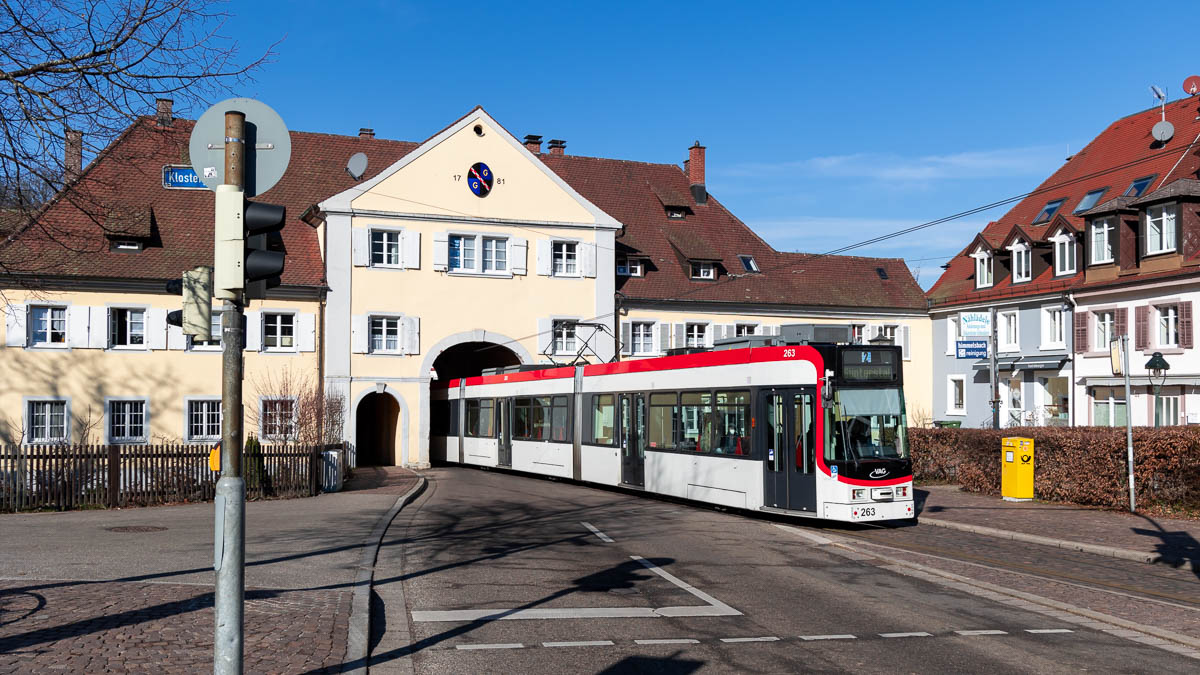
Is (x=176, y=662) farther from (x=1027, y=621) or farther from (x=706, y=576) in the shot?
(x=1027, y=621)

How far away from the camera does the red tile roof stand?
38.3 m

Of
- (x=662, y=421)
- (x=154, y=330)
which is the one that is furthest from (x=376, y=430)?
(x=662, y=421)

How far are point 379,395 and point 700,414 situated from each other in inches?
843

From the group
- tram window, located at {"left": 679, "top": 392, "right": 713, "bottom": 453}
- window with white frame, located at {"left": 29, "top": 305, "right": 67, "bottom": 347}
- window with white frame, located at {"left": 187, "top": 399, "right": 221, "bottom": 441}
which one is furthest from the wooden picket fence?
window with white frame, located at {"left": 29, "top": 305, "right": 67, "bottom": 347}

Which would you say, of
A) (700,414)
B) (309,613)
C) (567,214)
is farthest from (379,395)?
(309,613)

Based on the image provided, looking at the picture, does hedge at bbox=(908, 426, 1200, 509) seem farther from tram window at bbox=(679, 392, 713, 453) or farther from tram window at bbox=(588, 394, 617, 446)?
tram window at bbox=(588, 394, 617, 446)

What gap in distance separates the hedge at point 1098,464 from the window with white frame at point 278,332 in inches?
Result: 853

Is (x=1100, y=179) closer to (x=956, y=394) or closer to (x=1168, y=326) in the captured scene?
(x=1168, y=326)

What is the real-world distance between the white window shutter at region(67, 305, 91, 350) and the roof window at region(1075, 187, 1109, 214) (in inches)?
1336

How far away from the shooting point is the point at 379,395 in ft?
133

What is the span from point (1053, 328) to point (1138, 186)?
5642 mm

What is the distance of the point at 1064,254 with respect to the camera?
40.2m

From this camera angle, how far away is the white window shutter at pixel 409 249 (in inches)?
1515

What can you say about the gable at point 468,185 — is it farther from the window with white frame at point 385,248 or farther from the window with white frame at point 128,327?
the window with white frame at point 128,327
